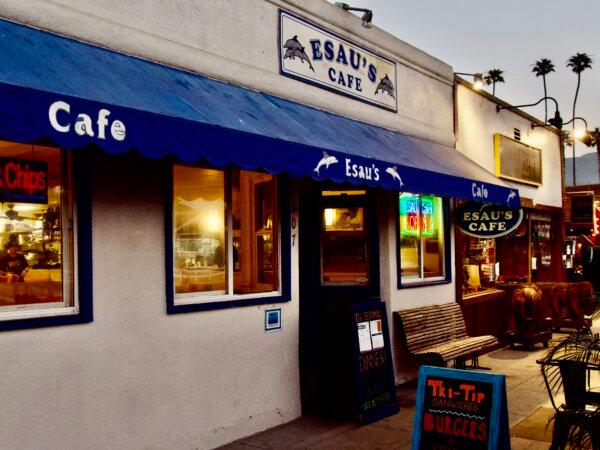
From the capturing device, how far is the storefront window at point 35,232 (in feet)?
15.6

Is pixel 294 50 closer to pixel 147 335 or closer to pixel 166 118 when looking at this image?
pixel 166 118

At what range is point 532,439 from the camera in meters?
6.22

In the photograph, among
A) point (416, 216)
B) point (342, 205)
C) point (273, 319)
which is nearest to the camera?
point (273, 319)

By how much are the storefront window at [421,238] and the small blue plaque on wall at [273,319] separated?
102 inches

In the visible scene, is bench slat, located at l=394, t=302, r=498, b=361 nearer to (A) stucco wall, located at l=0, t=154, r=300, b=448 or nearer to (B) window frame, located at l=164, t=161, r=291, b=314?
(B) window frame, located at l=164, t=161, r=291, b=314

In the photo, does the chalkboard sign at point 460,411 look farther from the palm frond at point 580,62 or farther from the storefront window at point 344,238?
the palm frond at point 580,62

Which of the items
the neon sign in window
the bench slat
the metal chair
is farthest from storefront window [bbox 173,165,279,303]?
the metal chair

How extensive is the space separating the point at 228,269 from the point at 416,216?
13.1ft

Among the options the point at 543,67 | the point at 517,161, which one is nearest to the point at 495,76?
the point at 543,67

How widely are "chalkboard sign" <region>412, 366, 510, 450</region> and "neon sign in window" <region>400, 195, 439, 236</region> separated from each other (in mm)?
4724

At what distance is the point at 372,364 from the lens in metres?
7.01

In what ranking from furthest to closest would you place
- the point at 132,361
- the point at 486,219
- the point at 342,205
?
the point at 486,219, the point at 342,205, the point at 132,361

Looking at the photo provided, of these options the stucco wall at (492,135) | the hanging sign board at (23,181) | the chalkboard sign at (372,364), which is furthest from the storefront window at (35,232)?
the stucco wall at (492,135)

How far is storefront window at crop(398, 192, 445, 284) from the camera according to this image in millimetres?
9211
